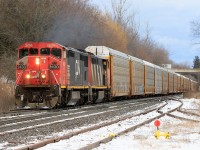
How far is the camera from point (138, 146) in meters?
7.55

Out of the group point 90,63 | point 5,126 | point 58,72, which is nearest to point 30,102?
point 58,72

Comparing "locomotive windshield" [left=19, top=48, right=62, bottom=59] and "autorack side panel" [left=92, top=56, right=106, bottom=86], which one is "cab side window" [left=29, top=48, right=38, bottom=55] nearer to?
"locomotive windshield" [left=19, top=48, right=62, bottom=59]

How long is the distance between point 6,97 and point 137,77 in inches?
586

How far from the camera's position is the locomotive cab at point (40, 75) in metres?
17.8

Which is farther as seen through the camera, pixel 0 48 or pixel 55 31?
pixel 0 48

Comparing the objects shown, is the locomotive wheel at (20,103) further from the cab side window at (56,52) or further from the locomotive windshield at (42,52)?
the cab side window at (56,52)

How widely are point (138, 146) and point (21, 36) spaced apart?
2344 centimetres

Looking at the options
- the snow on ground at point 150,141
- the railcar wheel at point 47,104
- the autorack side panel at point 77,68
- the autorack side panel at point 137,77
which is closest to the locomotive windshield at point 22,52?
the autorack side panel at point 77,68

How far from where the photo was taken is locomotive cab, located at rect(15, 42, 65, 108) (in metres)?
17.8

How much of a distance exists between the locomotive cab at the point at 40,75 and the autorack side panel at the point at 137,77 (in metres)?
13.4

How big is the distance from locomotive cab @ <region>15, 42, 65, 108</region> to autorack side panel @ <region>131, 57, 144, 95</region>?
13386mm

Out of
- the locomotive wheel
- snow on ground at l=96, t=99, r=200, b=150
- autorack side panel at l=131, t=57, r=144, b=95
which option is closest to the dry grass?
the locomotive wheel

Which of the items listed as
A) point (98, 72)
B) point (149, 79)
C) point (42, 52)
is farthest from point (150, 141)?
point (149, 79)

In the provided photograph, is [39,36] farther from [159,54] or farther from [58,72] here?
[159,54]
